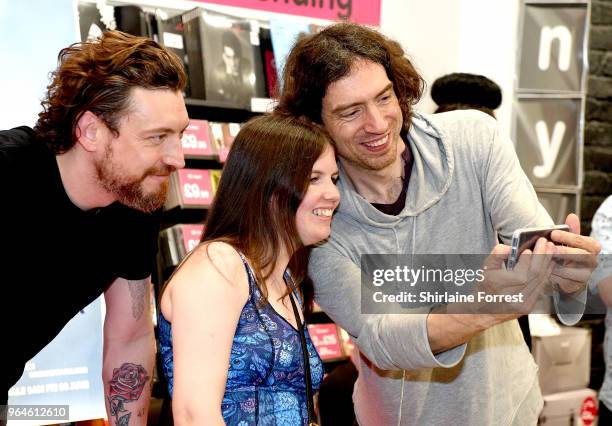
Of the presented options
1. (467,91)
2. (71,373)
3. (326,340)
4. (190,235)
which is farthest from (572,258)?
(326,340)

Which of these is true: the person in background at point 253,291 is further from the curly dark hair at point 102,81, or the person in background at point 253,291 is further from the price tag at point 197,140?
the price tag at point 197,140

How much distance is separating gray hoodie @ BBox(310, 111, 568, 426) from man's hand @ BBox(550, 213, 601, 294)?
10.6 inches

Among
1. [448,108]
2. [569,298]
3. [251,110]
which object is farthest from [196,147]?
[569,298]

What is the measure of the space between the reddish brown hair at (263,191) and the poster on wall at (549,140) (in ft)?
9.91

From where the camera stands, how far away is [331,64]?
2061 millimetres

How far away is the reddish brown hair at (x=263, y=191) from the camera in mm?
1859

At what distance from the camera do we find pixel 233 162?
1893 millimetres

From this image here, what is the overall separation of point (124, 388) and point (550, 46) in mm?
3521

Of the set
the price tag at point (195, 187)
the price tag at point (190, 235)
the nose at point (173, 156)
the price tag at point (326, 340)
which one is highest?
the nose at point (173, 156)

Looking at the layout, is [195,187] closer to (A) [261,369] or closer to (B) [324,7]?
(B) [324,7]

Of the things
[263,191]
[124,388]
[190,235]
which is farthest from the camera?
[190,235]

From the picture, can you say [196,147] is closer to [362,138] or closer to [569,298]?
[362,138]

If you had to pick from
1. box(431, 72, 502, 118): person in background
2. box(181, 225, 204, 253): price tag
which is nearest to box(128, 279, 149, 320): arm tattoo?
box(181, 225, 204, 253): price tag

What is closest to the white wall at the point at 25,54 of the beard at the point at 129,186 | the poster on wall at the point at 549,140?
the beard at the point at 129,186
